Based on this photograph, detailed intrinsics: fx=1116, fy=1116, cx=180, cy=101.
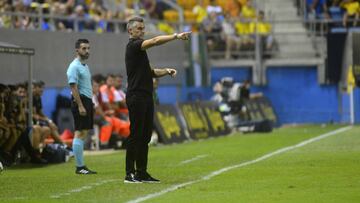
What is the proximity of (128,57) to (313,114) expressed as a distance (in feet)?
72.7

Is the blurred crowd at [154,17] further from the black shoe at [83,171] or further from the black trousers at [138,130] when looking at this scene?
the black trousers at [138,130]

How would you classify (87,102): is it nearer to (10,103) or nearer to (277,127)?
(10,103)

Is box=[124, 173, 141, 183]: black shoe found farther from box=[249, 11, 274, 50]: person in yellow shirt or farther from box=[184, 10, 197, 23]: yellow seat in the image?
box=[184, 10, 197, 23]: yellow seat

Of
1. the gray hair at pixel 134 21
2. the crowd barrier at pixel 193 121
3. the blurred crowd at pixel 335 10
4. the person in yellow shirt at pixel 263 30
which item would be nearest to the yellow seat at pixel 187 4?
the person in yellow shirt at pixel 263 30

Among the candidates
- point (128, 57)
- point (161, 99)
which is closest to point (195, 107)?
point (161, 99)

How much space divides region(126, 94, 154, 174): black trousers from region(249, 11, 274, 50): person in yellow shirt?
73.1ft

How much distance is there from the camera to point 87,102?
17156 mm

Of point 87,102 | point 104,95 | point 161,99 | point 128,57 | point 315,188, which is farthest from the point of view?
point 161,99

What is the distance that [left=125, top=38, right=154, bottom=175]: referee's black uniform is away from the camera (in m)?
14.7

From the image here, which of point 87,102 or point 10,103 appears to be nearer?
point 87,102

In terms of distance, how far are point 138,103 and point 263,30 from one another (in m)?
23.2

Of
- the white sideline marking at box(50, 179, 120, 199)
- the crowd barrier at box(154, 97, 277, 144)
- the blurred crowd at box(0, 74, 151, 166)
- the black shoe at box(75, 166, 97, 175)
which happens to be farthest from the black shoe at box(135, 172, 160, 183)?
the crowd barrier at box(154, 97, 277, 144)

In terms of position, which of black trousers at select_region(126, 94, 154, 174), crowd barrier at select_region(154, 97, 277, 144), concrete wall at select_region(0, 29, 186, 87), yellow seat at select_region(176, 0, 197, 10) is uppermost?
yellow seat at select_region(176, 0, 197, 10)

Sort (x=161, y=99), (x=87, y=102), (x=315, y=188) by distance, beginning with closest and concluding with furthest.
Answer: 1. (x=315, y=188)
2. (x=87, y=102)
3. (x=161, y=99)
